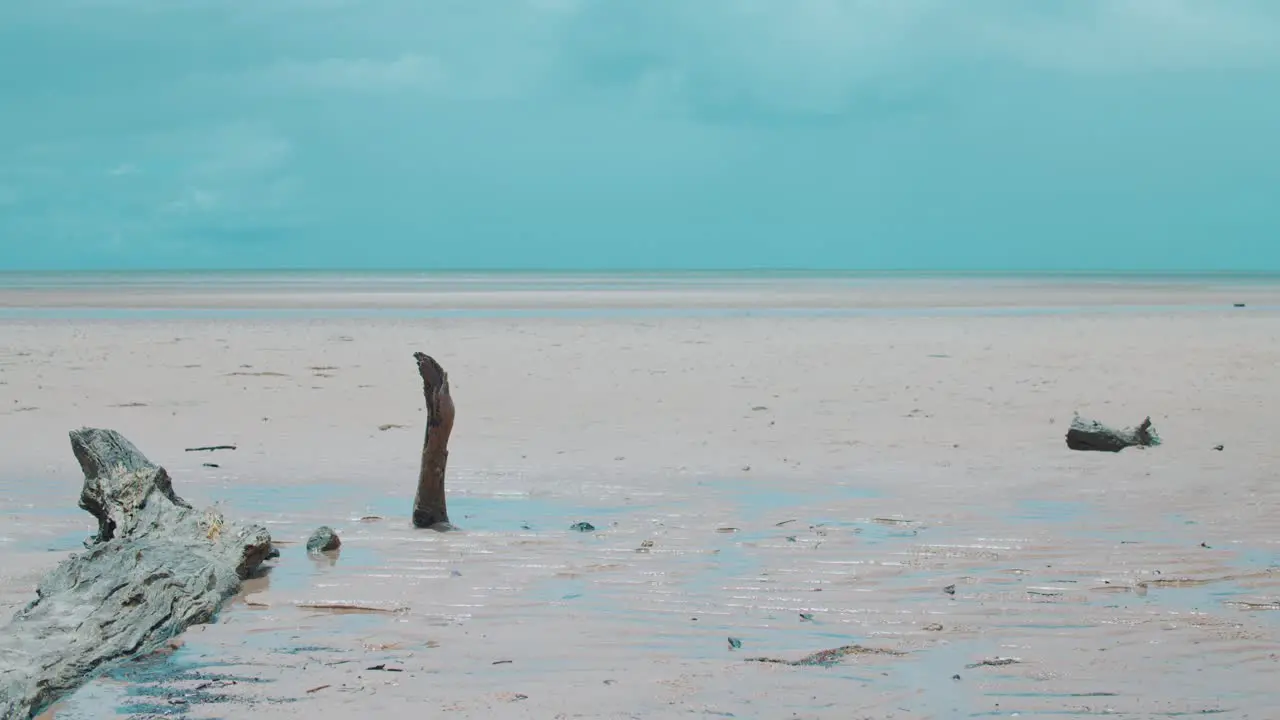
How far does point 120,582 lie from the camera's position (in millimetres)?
5383

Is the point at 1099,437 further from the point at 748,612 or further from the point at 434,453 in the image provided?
the point at 748,612

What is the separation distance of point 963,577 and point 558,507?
2.94 metres

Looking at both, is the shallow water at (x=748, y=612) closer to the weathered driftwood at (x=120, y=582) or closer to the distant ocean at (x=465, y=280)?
the weathered driftwood at (x=120, y=582)

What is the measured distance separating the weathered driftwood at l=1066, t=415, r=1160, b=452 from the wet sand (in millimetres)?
175

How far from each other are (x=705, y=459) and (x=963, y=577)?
4.15 meters

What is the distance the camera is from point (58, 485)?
30.2 feet

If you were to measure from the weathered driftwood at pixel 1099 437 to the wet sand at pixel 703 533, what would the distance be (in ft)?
0.57

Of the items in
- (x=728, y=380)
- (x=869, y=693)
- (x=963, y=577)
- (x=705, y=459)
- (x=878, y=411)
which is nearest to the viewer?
(x=869, y=693)

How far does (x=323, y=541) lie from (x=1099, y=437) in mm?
6370

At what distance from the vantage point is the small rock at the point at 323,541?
23.1 ft

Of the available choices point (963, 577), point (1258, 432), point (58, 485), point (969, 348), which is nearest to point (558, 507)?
point (963, 577)

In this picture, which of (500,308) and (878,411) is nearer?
(878,411)

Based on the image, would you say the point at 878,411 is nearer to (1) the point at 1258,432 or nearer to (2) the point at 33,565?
(1) the point at 1258,432

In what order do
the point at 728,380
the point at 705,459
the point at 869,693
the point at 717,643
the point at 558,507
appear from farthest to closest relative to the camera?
1. the point at 728,380
2. the point at 705,459
3. the point at 558,507
4. the point at 717,643
5. the point at 869,693
